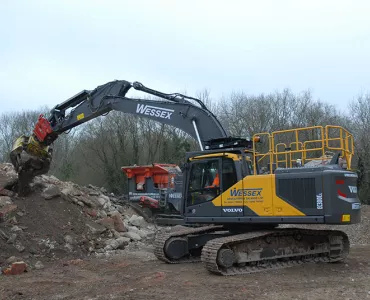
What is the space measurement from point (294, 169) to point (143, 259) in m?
4.61

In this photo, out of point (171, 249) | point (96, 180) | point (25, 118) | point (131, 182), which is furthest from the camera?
point (25, 118)

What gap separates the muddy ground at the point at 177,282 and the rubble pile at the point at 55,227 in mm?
1014

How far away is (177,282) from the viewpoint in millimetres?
8062

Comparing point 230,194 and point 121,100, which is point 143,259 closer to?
point 230,194

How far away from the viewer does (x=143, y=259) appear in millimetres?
11148

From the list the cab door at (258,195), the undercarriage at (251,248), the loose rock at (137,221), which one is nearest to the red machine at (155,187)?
the loose rock at (137,221)

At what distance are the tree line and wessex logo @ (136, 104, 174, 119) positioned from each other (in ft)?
69.3

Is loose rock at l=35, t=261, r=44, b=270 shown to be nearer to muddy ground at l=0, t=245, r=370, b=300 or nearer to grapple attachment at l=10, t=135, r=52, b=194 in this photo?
muddy ground at l=0, t=245, r=370, b=300

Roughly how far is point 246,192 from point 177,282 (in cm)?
227

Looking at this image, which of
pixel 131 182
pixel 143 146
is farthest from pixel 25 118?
pixel 131 182

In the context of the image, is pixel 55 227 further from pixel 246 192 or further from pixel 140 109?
pixel 246 192

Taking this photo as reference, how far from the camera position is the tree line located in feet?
106

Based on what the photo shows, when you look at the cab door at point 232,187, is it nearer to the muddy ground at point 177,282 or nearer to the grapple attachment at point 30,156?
the muddy ground at point 177,282

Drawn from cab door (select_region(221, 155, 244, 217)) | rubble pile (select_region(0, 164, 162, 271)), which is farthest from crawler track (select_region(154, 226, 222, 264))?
rubble pile (select_region(0, 164, 162, 271))
